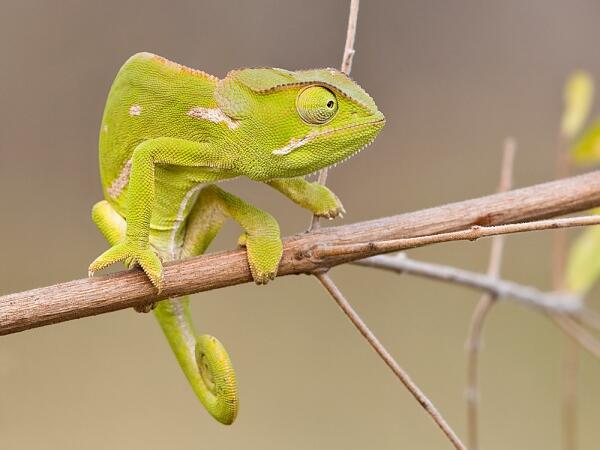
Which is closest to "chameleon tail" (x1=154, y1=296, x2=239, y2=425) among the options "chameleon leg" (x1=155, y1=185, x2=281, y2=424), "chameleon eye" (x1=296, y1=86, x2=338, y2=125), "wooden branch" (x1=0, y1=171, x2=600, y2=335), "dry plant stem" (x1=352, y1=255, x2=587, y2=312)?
"chameleon leg" (x1=155, y1=185, x2=281, y2=424)

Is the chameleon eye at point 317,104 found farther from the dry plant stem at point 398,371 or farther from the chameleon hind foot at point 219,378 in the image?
the chameleon hind foot at point 219,378

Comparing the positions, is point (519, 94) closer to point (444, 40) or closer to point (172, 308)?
point (444, 40)

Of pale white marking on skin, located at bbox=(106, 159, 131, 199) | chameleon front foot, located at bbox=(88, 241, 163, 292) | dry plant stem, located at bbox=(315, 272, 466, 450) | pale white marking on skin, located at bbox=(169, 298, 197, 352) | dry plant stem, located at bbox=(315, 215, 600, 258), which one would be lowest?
dry plant stem, located at bbox=(315, 272, 466, 450)

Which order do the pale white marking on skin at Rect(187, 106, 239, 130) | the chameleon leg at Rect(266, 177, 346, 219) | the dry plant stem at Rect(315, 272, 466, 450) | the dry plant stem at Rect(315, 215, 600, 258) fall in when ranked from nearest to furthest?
the dry plant stem at Rect(315, 215, 600, 258), the dry plant stem at Rect(315, 272, 466, 450), the pale white marking on skin at Rect(187, 106, 239, 130), the chameleon leg at Rect(266, 177, 346, 219)

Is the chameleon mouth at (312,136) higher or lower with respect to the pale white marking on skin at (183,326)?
higher

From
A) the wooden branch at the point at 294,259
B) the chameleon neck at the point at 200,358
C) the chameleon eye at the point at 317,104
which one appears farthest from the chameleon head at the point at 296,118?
the chameleon neck at the point at 200,358

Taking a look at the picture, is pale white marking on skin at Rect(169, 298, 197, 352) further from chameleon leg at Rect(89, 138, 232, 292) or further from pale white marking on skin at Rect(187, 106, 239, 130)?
pale white marking on skin at Rect(187, 106, 239, 130)

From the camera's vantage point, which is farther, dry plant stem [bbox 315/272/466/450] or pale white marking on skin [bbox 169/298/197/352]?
pale white marking on skin [bbox 169/298/197/352]

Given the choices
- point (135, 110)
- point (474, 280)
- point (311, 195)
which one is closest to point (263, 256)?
point (311, 195)
